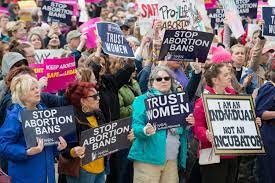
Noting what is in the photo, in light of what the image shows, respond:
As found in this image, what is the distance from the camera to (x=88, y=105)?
7.79 metres

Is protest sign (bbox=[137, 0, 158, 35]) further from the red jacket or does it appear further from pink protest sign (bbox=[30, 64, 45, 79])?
the red jacket

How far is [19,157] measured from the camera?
696cm

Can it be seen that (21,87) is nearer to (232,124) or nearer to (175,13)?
(232,124)

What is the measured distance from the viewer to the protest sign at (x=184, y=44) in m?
9.12

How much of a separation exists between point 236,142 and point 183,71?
76.8 inches

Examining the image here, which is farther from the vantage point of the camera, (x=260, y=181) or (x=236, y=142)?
(x=260, y=181)

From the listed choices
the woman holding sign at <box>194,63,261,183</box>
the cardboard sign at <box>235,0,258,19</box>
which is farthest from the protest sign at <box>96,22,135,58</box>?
the cardboard sign at <box>235,0,258,19</box>

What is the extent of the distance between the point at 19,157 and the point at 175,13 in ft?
14.2

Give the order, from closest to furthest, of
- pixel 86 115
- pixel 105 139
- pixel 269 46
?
pixel 105 139 < pixel 86 115 < pixel 269 46

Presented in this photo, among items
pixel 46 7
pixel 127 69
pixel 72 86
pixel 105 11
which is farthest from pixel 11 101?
pixel 105 11

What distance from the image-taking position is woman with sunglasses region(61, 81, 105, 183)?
25.3ft

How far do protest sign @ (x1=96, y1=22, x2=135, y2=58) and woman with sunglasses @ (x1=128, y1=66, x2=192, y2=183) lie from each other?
1739mm

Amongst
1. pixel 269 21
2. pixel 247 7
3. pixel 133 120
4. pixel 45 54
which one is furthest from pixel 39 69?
pixel 247 7

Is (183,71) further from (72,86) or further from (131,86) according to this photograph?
(72,86)
